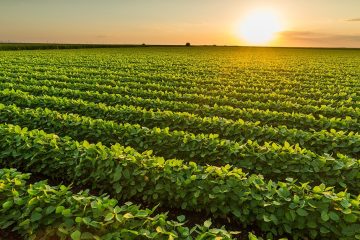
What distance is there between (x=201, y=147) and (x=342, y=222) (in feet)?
10.2

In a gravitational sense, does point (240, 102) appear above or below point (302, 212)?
below

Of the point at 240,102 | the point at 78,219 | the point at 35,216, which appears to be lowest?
the point at 240,102

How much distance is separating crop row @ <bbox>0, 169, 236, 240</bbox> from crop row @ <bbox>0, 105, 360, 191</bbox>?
2.50 meters

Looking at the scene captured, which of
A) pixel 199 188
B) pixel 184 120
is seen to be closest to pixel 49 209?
pixel 199 188

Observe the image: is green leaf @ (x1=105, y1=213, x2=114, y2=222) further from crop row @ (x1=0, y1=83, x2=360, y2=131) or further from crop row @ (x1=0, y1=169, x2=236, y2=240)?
crop row @ (x1=0, y1=83, x2=360, y2=131)

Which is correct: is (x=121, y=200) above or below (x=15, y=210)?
below

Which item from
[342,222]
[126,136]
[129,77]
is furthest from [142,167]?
[129,77]

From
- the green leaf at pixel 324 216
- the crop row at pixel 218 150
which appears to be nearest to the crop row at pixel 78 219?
the green leaf at pixel 324 216

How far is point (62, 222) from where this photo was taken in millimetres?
4340

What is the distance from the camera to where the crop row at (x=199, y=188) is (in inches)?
181

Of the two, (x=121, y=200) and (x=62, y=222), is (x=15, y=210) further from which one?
(x=121, y=200)

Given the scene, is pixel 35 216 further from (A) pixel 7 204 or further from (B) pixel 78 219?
(B) pixel 78 219

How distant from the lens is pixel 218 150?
6.95 meters

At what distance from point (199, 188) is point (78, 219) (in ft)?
5.96
